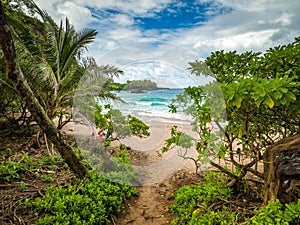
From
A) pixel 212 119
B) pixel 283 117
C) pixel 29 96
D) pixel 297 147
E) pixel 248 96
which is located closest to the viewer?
pixel 248 96

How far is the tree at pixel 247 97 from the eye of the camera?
6.37 feet

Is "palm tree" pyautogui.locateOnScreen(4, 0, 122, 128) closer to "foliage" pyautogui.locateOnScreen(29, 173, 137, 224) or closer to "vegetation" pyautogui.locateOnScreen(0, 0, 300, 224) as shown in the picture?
"vegetation" pyautogui.locateOnScreen(0, 0, 300, 224)

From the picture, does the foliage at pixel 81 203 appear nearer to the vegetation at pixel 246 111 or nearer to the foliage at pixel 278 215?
the vegetation at pixel 246 111

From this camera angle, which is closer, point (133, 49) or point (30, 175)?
point (133, 49)

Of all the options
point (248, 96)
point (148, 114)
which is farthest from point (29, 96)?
point (148, 114)

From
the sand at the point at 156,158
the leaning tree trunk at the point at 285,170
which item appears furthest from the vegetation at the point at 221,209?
the sand at the point at 156,158

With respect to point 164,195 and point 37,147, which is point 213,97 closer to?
point 164,195

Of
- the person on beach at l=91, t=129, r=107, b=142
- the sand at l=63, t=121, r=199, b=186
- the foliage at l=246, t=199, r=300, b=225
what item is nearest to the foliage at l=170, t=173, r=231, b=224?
the sand at l=63, t=121, r=199, b=186

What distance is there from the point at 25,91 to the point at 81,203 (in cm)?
159

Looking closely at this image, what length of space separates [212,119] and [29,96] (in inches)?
90.1

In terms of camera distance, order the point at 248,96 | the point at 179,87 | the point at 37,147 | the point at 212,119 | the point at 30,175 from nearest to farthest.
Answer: the point at 248,96 < the point at 212,119 < the point at 179,87 < the point at 30,175 < the point at 37,147

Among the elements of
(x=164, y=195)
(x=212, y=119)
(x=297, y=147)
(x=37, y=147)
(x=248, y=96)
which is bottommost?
(x=164, y=195)

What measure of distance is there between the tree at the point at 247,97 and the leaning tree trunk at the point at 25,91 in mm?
1808

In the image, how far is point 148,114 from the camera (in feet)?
42.9
